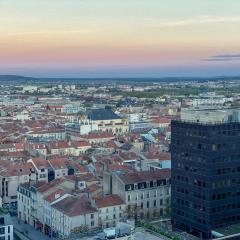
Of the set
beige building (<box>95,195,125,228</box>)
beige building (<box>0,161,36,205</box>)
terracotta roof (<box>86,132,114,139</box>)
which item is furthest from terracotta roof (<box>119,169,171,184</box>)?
terracotta roof (<box>86,132,114,139</box>)

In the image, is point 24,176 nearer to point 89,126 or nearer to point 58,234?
point 58,234

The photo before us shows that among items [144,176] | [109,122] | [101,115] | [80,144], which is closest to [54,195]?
[144,176]

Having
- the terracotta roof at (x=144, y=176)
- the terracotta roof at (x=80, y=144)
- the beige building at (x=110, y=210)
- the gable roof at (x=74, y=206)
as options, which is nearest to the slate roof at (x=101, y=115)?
the terracotta roof at (x=80, y=144)

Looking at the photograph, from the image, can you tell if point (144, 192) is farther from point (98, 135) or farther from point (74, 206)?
point (98, 135)

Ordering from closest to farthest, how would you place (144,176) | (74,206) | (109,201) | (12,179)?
(74,206) < (109,201) < (144,176) < (12,179)

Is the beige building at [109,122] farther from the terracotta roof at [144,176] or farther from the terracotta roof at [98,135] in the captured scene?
the terracotta roof at [144,176]

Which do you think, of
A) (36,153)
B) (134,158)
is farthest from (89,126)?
(134,158)

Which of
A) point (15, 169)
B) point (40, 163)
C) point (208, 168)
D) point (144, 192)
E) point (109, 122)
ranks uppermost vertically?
point (208, 168)
